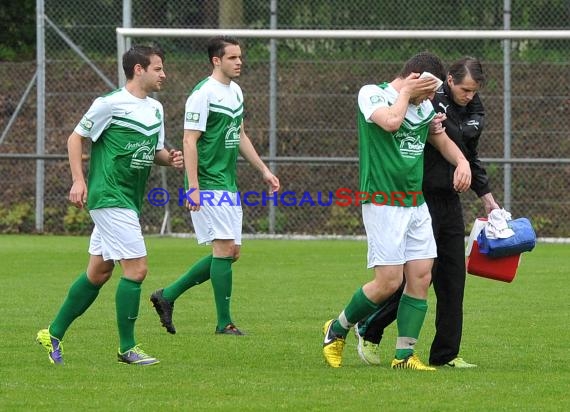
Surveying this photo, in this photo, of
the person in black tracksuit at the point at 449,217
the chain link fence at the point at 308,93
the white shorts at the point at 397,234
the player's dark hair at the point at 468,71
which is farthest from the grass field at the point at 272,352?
the chain link fence at the point at 308,93

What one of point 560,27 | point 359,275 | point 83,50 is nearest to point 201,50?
point 83,50

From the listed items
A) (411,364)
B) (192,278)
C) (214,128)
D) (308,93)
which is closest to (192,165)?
(214,128)

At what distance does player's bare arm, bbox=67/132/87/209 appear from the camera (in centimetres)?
759

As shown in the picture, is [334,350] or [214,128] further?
[214,128]

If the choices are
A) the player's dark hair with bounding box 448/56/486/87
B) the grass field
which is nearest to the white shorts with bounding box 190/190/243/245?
the grass field

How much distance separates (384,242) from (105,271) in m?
1.75

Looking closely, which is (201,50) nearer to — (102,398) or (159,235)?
(159,235)

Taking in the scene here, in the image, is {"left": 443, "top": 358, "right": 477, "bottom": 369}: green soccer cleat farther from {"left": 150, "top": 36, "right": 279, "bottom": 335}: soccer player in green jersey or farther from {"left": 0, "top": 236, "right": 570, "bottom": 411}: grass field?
{"left": 150, "top": 36, "right": 279, "bottom": 335}: soccer player in green jersey

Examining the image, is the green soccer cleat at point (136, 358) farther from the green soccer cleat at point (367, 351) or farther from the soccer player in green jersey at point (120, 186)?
the green soccer cleat at point (367, 351)

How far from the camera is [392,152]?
734cm

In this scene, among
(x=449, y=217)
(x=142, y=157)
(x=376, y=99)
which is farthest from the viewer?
(x=142, y=157)

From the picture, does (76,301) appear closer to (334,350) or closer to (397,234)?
(334,350)

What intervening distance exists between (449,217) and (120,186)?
195 cm

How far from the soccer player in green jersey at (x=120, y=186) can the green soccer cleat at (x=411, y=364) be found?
4.68 feet
